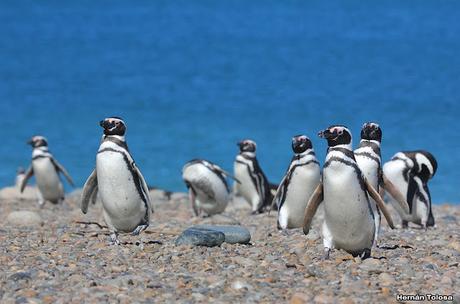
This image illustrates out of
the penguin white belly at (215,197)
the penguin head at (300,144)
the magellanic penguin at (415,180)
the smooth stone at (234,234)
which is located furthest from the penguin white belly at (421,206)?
the smooth stone at (234,234)

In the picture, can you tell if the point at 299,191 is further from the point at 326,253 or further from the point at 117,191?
the point at 326,253

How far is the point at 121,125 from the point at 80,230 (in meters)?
1.40

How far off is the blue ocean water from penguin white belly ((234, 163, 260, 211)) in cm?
753

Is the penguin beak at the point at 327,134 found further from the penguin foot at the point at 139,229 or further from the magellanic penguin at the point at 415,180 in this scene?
the magellanic penguin at the point at 415,180

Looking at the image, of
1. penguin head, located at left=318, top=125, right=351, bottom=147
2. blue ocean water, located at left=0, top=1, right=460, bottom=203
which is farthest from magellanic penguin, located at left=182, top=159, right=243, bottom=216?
blue ocean water, located at left=0, top=1, right=460, bottom=203

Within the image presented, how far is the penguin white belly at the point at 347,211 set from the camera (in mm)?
7152

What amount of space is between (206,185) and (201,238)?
4951mm

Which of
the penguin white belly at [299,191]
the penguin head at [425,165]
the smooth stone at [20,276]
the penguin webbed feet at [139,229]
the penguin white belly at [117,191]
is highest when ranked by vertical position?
the penguin head at [425,165]

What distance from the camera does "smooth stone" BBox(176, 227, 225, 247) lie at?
775 centimetres

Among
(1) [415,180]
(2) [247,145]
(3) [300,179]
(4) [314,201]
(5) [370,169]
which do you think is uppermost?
(2) [247,145]

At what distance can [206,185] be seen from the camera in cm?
1271

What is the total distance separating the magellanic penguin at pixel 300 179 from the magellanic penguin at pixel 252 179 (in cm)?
396

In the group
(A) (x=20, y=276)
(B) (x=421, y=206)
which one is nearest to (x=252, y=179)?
(B) (x=421, y=206)

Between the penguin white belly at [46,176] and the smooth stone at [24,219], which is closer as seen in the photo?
the smooth stone at [24,219]
